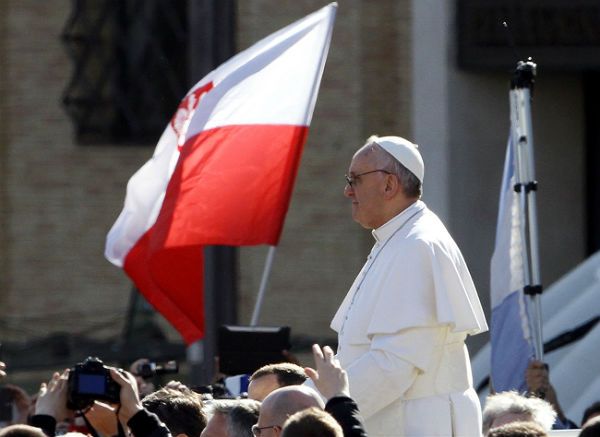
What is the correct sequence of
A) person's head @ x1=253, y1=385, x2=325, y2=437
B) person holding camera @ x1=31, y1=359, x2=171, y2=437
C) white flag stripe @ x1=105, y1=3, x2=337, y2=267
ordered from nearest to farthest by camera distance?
person's head @ x1=253, y1=385, x2=325, y2=437 < person holding camera @ x1=31, y1=359, x2=171, y2=437 < white flag stripe @ x1=105, y1=3, x2=337, y2=267

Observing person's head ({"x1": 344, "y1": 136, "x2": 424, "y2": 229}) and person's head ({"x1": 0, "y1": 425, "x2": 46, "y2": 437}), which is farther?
person's head ({"x1": 344, "y1": 136, "x2": 424, "y2": 229})

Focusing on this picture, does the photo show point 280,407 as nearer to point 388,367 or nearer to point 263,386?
point 388,367

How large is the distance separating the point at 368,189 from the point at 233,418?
3.21ft

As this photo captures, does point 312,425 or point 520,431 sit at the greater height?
point 312,425

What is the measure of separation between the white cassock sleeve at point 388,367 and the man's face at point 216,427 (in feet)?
2.44

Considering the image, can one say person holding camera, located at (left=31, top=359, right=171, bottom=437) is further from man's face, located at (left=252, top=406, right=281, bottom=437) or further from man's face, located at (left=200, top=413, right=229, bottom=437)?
man's face, located at (left=200, top=413, right=229, bottom=437)

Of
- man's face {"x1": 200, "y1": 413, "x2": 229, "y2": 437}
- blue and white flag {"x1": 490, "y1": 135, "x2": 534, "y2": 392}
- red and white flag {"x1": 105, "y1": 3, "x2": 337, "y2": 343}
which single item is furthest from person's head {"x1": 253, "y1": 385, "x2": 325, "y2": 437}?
red and white flag {"x1": 105, "y1": 3, "x2": 337, "y2": 343}

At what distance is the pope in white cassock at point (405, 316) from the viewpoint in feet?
18.3

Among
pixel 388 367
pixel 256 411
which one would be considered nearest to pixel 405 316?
pixel 388 367

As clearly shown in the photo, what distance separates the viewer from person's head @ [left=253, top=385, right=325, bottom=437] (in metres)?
5.32

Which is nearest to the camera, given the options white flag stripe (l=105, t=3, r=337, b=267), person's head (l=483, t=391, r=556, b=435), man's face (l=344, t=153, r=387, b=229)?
man's face (l=344, t=153, r=387, b=229)

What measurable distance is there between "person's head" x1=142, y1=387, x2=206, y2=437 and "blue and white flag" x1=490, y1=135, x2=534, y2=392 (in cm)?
272

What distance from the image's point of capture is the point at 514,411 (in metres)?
6.76

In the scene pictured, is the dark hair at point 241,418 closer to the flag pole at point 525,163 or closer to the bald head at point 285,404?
the bald head at point 285,404
